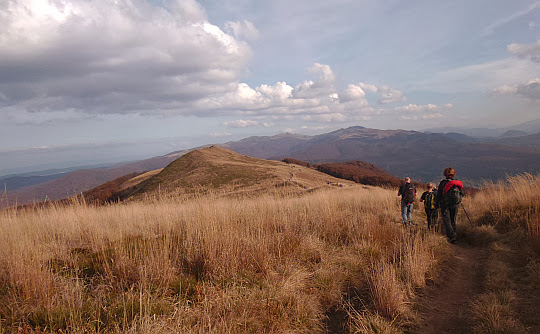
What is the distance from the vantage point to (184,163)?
48281 mm

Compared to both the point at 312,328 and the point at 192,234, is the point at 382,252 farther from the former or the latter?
the point at 192,234

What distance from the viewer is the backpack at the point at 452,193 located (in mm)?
7203

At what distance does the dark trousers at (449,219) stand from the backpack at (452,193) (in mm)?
174

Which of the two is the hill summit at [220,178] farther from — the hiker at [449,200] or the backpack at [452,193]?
the backpack at [452,193]

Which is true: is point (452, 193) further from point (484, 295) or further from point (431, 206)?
point (484, 295)

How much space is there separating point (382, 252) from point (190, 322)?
4057mm

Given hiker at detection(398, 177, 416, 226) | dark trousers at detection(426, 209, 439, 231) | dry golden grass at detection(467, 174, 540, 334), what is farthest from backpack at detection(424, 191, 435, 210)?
dry golden grass at detection(467, 174, 540, 334)

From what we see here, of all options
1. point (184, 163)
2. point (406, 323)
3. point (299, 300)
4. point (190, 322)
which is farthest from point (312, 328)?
point (184, 163)

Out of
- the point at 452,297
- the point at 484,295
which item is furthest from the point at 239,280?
the point at 484,295

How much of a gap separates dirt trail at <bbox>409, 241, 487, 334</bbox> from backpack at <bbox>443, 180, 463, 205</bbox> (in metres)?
1.66

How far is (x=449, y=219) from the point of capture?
23.6ft

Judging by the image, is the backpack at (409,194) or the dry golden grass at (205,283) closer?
the dry golden grass at (205,283)

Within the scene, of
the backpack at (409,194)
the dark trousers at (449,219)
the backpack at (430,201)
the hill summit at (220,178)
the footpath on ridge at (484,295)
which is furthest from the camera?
the hill summit at (220,178)

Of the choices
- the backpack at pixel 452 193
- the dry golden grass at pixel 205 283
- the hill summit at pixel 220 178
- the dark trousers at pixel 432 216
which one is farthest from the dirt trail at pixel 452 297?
the hill summit at pixel 220 178
